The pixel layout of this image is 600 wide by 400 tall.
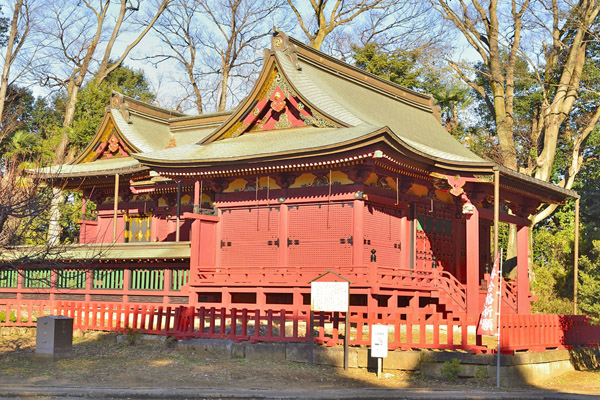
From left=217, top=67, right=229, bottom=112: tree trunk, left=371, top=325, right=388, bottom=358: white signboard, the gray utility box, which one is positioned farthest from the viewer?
left=217, top=67, right=229, bottom=112: tree trunk

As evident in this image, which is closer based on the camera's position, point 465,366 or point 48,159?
point 465,366

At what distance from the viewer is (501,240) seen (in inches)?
1528

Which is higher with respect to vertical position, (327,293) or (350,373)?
(327,293)

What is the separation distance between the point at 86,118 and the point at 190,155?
833 inches

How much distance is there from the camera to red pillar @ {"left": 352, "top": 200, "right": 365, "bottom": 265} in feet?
72.4

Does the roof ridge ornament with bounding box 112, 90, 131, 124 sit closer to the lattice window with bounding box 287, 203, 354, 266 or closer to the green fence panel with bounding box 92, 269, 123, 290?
the green fence panel with bounding box 92, 269, 123, 290

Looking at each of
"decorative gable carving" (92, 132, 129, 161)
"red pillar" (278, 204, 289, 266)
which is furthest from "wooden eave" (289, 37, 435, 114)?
"decorative gable carving" (92, 132, 129, 161)

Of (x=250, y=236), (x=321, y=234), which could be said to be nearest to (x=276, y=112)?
(x=250, y=236)

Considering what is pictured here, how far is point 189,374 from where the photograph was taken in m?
16.4

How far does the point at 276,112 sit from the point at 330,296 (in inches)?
359

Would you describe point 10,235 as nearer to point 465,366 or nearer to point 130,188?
point 465,366

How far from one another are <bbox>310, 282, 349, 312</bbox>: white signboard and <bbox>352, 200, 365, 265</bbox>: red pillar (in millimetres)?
4467

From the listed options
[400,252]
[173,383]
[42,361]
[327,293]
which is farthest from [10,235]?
[400,252]

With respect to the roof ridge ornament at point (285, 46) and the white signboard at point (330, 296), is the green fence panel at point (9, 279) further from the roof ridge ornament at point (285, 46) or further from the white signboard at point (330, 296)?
the white signboard at point (330, 296)
